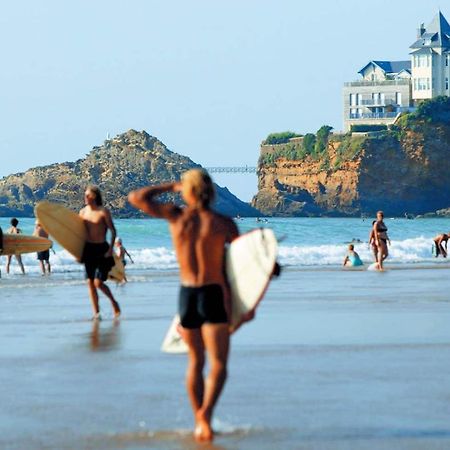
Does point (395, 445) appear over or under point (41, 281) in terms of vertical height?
over

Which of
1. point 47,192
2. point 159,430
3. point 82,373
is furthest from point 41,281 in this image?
point 47,192

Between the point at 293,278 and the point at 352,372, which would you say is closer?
the point at 352,372

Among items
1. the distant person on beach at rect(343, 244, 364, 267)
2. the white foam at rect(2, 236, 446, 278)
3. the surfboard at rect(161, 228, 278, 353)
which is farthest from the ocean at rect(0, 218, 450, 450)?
the white foam at rect(2, 236, 446, 278)

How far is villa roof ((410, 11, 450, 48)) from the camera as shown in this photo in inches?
5812

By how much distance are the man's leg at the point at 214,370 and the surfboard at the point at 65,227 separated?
24.0ft

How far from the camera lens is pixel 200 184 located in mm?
7617

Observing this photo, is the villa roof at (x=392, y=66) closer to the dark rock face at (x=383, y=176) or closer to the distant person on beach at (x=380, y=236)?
the dark rock face at (x=383, y=176)

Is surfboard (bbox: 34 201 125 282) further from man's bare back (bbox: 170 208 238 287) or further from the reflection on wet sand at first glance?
man's bare back (bbox: 170 208 238 287)

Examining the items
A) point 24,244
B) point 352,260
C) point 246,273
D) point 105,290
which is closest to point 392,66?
point 352,260

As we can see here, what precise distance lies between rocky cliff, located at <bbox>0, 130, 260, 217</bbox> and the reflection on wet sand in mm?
145918

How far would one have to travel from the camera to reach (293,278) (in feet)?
86.4

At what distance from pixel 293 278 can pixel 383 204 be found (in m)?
122

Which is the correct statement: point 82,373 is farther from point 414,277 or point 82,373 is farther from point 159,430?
point 414,277

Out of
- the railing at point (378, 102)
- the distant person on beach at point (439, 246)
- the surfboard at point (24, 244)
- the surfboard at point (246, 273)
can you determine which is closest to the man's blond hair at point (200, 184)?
the surfboard at point (246, 273)
